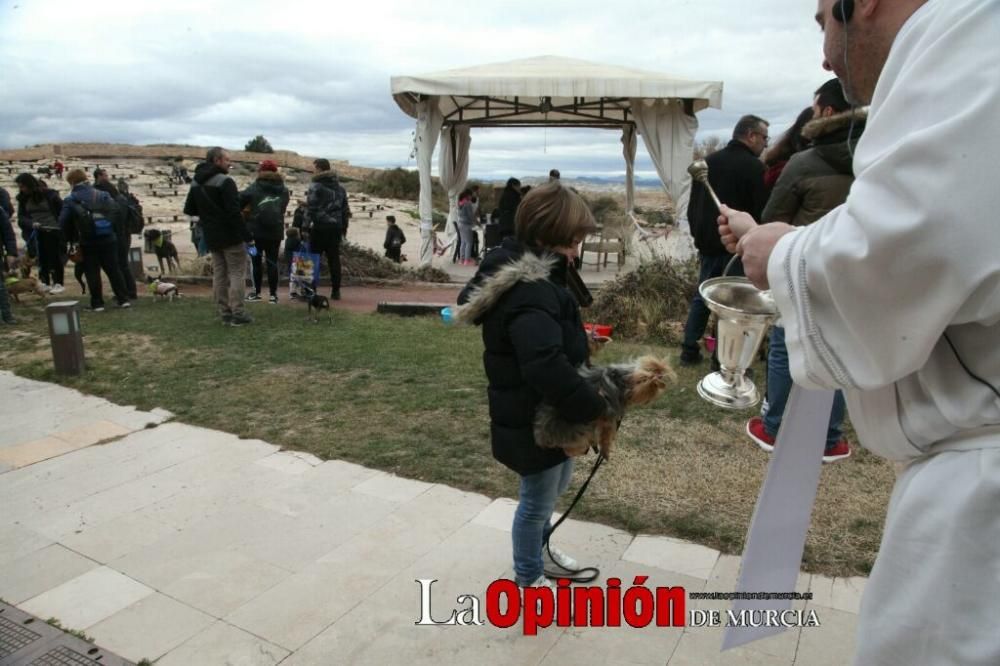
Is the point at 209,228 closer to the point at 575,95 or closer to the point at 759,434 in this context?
the point at 575,95

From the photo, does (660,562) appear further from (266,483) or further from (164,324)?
(164,324)

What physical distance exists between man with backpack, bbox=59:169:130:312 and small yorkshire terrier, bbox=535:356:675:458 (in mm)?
8715

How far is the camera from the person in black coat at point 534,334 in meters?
2.37

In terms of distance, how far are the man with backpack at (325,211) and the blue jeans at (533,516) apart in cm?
778

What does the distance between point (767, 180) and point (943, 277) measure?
4937mm

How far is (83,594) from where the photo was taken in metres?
3.03

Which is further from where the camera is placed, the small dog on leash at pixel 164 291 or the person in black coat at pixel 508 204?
the person in black coat at pixel 508 204

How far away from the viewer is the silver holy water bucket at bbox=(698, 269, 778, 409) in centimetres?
194

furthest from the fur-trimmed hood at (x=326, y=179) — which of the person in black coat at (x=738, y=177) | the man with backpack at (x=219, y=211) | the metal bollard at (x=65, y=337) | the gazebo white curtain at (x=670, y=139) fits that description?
the person in black coat at (x=738, y=177)

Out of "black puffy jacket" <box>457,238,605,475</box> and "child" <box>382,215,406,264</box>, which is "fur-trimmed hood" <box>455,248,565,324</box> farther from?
"child" <box>382,215,406,264</box>

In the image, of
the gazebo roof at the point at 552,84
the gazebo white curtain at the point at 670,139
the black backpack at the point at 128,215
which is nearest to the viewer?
the black backpack at the point at 128,215

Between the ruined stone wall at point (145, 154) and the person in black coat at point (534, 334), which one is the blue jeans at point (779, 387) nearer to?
the person in black coat at point (534, 334)

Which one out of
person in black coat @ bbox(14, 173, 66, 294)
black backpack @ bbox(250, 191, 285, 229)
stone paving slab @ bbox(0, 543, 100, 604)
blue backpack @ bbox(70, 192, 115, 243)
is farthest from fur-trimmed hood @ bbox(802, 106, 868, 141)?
person in black coat @ bbox(14, 173, 66, 294)

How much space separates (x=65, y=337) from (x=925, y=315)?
7315 millimetres
